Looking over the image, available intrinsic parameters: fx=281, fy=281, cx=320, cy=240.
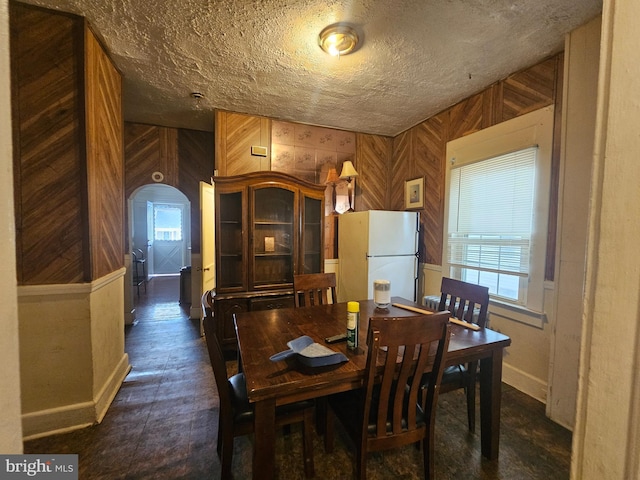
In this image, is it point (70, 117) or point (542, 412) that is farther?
point (542, 412)

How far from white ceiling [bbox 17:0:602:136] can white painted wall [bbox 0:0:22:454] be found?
5.74ft

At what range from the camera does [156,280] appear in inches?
289

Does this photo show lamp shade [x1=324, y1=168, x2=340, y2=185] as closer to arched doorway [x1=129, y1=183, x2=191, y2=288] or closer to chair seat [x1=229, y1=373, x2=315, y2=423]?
chair seat [x1=229, y1=373, x2=315, y2=423]

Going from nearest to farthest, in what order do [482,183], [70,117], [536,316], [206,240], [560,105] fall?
[70,117], [560,105], [536,316], [482,183], [206,240]

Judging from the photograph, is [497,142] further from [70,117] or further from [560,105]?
[70,117]

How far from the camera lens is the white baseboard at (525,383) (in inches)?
87.7

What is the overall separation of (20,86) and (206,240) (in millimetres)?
1704

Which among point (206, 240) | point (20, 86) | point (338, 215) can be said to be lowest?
point (206, 240)

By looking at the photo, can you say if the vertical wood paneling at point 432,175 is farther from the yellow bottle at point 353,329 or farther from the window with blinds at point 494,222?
the yellow bottle at point 353,329

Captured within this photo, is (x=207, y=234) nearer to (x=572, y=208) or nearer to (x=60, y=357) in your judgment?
(x=60, y=357)

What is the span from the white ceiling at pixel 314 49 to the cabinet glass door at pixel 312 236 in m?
1.09

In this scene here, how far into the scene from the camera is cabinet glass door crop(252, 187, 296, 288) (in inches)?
126

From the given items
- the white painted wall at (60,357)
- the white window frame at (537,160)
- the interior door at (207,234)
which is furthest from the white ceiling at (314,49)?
the white painted wall at (60,357)

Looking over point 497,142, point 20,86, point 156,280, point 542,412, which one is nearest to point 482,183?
point 497,142
